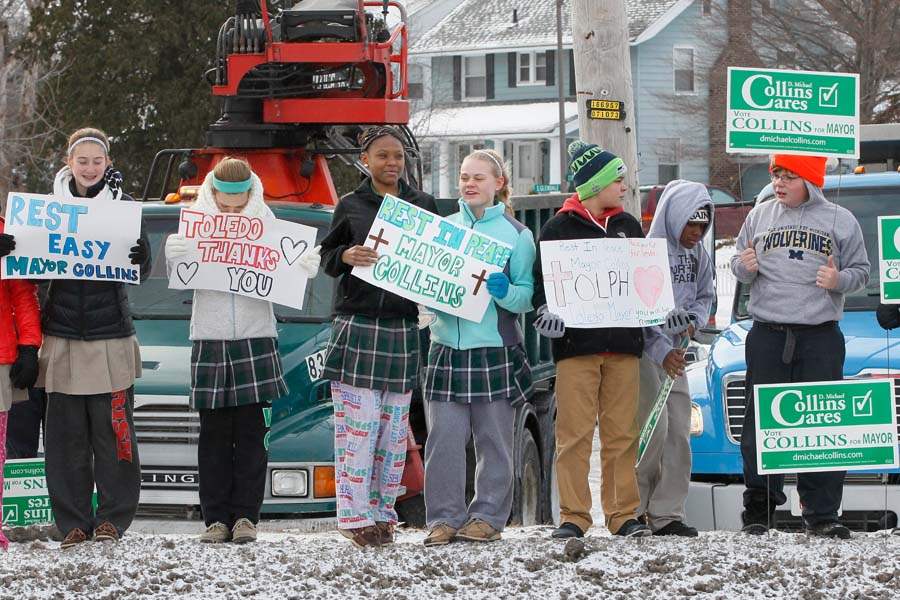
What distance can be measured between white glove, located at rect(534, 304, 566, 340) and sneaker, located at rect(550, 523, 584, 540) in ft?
2.91

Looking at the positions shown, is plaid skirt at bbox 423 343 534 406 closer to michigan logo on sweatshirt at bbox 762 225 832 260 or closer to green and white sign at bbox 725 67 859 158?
michigan logo on sweatshirt at bbox 762 225 832 260

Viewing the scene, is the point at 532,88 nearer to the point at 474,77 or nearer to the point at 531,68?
the point at 531,68

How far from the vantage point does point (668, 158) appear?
48.9 metres

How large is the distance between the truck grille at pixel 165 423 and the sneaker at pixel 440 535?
1498mm

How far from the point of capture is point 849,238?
760 cm

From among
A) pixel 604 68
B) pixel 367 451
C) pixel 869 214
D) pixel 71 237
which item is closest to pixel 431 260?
pixel 367 451

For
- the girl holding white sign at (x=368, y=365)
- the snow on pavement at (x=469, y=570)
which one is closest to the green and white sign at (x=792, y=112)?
the girl holding white sign at (x=368, y=365)

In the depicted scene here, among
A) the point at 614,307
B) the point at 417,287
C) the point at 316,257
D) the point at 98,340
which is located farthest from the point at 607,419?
the point at 98,340

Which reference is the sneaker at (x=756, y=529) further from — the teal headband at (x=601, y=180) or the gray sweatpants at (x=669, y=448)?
the teal headband at (x=601, y=180)

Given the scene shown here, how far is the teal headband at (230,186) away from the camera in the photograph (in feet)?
24.7

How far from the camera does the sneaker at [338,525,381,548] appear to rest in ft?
23.9

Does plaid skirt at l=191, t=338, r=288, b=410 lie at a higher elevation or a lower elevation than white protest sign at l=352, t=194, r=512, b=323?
lower

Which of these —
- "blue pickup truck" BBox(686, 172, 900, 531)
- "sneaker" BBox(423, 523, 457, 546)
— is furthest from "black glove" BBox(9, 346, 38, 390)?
"blue pickup truck" BBox(686, 172, 900, 531)

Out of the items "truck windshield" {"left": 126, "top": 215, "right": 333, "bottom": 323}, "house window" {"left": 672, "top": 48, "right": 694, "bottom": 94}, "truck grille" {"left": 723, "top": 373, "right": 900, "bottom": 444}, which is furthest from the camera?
"house window" {"left": 672, "top": 48, "right": 694, "bottom": 94}
